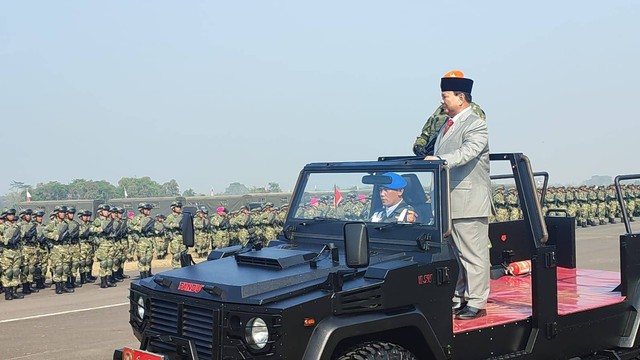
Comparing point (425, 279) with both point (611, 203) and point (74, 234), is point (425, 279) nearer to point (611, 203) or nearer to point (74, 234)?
point (74, 234)

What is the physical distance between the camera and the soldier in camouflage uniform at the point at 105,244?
15.9 meters

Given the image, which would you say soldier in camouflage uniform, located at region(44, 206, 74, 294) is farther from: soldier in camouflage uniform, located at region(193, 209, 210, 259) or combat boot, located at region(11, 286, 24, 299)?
soldier in camouflage uniform, located at region(193, 209, 210, 259)

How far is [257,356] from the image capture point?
3.96 metres

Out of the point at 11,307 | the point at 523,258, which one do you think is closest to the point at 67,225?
the point at 11,307

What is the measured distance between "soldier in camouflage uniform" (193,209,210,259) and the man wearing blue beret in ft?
55.2

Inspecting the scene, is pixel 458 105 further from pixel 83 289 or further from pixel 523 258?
pixel 83 289

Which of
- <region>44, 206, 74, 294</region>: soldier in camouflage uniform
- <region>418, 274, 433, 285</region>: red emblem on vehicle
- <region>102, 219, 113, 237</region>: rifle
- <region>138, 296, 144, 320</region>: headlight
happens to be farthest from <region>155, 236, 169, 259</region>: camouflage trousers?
→ <region>418, 274, 433, 285</region>: red emblem on vehicle

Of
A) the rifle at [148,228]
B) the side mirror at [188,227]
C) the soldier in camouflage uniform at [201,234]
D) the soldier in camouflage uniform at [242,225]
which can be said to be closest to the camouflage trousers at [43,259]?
the rifle at [148,228]

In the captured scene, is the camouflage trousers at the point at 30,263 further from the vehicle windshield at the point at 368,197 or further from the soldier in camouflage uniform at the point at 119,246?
the vehicle windshield at the point at 368,197

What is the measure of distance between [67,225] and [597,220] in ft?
83.6

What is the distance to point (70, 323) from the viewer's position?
10625 mm

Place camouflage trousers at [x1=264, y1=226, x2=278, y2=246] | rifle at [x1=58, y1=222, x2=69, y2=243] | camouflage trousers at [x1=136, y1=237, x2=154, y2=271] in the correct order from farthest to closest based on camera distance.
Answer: camouflage trousers at [x1=264, y1=226, x2=278, y2=246] → camouflage trousers at [x1=136, y1=237, x2=154, y2=271] → rifle at [x1=58, y1=222, x2=69, y2=243]

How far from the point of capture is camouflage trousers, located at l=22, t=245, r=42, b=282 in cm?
1503

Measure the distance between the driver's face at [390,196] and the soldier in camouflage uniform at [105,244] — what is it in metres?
11.7
